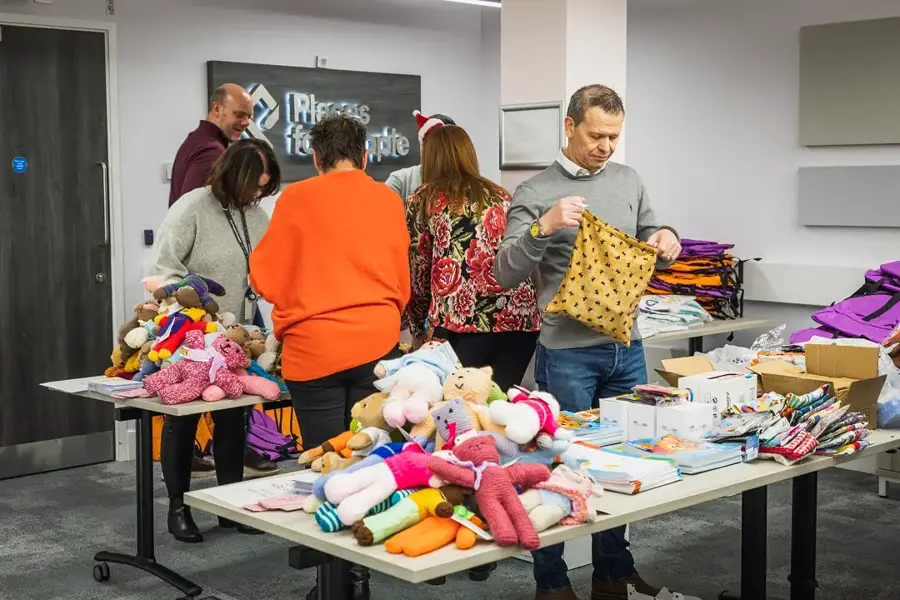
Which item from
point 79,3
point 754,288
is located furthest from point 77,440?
point 754,288

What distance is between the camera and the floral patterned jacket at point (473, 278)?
12.3 feet

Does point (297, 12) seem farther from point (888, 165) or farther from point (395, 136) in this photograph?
point (888, 165)

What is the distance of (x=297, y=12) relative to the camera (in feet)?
21.6

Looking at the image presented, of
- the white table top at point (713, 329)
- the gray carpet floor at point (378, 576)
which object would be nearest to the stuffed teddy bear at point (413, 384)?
the gray carpet floor at point (378, 576)

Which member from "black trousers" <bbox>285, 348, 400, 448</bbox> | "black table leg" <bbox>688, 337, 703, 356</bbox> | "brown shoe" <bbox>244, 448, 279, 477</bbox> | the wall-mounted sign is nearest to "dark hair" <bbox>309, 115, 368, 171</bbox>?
"black trousers" <bbox>285, 348, 400, 448</bbox>

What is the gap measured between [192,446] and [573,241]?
1.89m

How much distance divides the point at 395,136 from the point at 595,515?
16.4 feet

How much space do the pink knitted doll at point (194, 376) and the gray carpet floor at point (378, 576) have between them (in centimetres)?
74

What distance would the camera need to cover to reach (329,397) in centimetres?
348

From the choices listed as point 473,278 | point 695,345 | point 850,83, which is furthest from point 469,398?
point 850,83

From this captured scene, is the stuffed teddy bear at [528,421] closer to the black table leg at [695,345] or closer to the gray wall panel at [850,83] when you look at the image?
the black table leg at [695,345]

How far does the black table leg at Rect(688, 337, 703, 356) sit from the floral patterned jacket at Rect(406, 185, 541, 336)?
227 centimetres

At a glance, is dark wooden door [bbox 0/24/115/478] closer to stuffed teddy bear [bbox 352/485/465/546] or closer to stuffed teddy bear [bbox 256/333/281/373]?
stuffed teddy bear [bbox 256/333/281/373]

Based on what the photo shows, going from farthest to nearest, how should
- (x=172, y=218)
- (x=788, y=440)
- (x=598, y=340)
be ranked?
(x=172, y=218), (x=598, y=340), (x=788, y=440)
